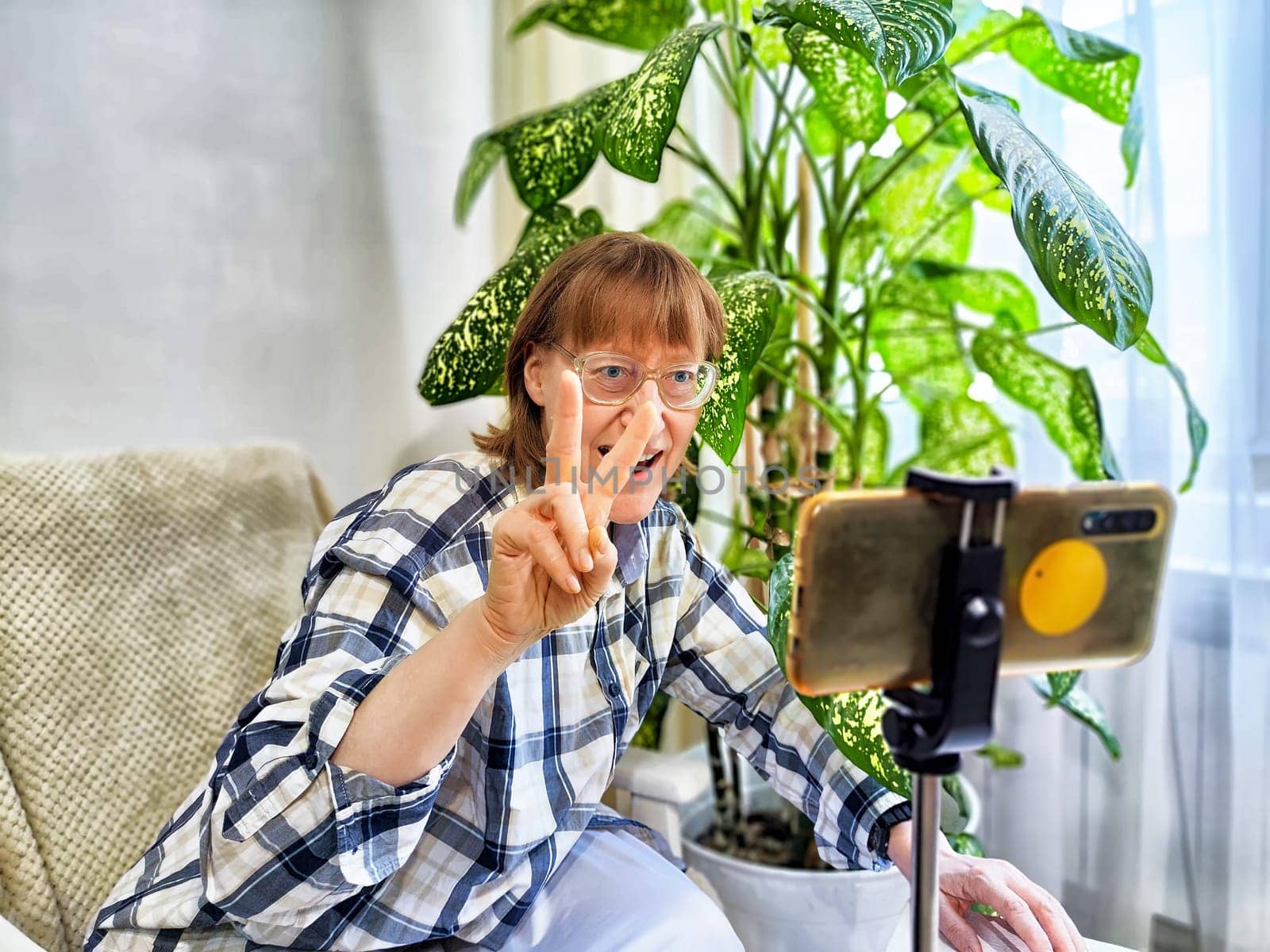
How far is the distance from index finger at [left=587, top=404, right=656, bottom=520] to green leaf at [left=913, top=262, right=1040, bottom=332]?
797mm

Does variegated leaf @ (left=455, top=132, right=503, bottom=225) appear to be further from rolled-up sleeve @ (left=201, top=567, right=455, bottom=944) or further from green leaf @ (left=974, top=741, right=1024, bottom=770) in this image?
green leaf @ (left=974, top=741, right=1024, bottom=770)

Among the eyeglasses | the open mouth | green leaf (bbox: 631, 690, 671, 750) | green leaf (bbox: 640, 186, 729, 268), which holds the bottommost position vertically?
green leaf (bbox: 631, 690, 671, 750)

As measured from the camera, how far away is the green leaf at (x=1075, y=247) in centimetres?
78

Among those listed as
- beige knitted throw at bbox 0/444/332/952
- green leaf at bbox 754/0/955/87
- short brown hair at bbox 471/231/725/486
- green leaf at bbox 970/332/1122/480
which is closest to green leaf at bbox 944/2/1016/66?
green leaf at bbox 754/0/955/87

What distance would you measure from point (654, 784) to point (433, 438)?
2.75 ft

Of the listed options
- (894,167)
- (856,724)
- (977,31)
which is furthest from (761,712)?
(977,31)

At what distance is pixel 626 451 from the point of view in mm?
634

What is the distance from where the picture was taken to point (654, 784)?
1123mm

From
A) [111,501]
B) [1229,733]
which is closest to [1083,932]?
[1229,733]

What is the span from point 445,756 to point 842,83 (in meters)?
0.78

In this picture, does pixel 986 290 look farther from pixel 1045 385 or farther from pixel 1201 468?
pixel 1201 468

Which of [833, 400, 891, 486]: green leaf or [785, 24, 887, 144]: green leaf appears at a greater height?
[785, 24, 887, 144]: green leaf

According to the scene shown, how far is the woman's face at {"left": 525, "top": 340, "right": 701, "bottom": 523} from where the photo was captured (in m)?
0.81

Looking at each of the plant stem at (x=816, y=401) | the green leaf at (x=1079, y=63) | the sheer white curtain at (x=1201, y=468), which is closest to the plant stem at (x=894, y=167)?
the green leaf at (x=1079, y=63)
